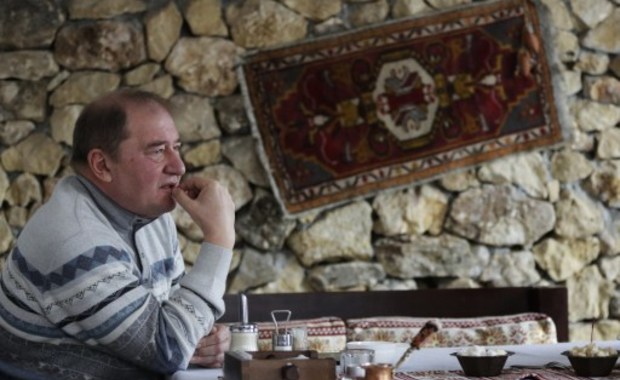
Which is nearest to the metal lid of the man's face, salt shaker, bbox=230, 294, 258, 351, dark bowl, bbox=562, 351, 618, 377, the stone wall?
salt shaker, bbox=230, 294, 258, 351

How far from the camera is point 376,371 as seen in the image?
178 cm

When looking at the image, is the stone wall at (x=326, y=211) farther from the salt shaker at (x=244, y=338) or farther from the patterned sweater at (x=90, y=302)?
the patterned sweater at (x=90, y=302)

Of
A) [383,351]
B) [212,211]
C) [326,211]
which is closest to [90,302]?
[212,211]

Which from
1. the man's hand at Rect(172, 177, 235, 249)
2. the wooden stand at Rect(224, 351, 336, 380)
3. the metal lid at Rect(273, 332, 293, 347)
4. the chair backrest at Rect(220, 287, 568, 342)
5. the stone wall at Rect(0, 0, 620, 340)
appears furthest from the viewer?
the stone wall at Rect(0, 0, 620, 340)

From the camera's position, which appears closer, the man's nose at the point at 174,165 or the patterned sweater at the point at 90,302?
the patterned sweater at the point at 90,302

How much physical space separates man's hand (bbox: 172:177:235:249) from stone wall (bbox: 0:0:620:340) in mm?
1950

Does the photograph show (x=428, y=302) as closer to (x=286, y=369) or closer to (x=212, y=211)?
(x=212, y=211)

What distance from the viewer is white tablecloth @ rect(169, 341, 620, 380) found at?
2.16 metres

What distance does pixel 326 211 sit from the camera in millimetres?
4273

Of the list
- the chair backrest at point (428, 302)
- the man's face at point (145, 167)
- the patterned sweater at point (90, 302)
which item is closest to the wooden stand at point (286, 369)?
the patterned sweater at point (90, 302)

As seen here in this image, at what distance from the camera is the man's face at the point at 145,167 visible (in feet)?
7.21

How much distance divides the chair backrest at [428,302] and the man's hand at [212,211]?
5.31 ft

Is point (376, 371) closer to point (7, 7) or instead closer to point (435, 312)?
point (435, 312)

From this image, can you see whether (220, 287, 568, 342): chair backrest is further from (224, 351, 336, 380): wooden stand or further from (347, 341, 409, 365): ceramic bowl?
(224, 351, 336, 380): wooden stand
